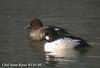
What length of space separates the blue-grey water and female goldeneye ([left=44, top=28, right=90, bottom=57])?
0.57 feet

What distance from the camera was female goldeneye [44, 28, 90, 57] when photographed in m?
10.3

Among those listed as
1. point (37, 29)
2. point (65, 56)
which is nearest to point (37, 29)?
point (37, 29)

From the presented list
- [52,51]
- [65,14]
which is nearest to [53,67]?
[52,51]

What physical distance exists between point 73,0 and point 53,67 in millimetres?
6119

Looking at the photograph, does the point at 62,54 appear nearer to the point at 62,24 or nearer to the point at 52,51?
the point at 52,51

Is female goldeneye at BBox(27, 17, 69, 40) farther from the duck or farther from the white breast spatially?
the white breast

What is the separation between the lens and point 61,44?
408 inches

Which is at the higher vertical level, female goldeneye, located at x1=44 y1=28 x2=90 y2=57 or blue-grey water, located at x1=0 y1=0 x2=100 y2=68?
female goldeneye, located at x1=44 y1=28 x2=90 y2=57

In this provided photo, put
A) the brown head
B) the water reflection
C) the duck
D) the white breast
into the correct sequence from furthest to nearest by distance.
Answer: the brown head → the duck → the white breast → the water reflection

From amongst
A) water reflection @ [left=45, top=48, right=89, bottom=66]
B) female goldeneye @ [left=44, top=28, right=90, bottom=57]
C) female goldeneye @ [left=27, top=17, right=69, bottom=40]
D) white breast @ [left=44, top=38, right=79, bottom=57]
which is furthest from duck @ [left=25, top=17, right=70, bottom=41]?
water reflection @ [left=45, top=48, right=89, bottom=66]

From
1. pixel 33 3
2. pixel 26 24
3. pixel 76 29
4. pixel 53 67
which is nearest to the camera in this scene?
pixel 53 67


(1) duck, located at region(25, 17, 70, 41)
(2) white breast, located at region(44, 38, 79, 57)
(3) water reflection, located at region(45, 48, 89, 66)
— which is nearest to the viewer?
(3) water reflection, located at region(45, 48, 89, 66)

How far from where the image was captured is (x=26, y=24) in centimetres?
1291

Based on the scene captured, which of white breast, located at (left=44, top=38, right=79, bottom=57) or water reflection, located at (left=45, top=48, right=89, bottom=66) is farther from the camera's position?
white breast, located at (left=44, top=38, right=79, bottom=57)
